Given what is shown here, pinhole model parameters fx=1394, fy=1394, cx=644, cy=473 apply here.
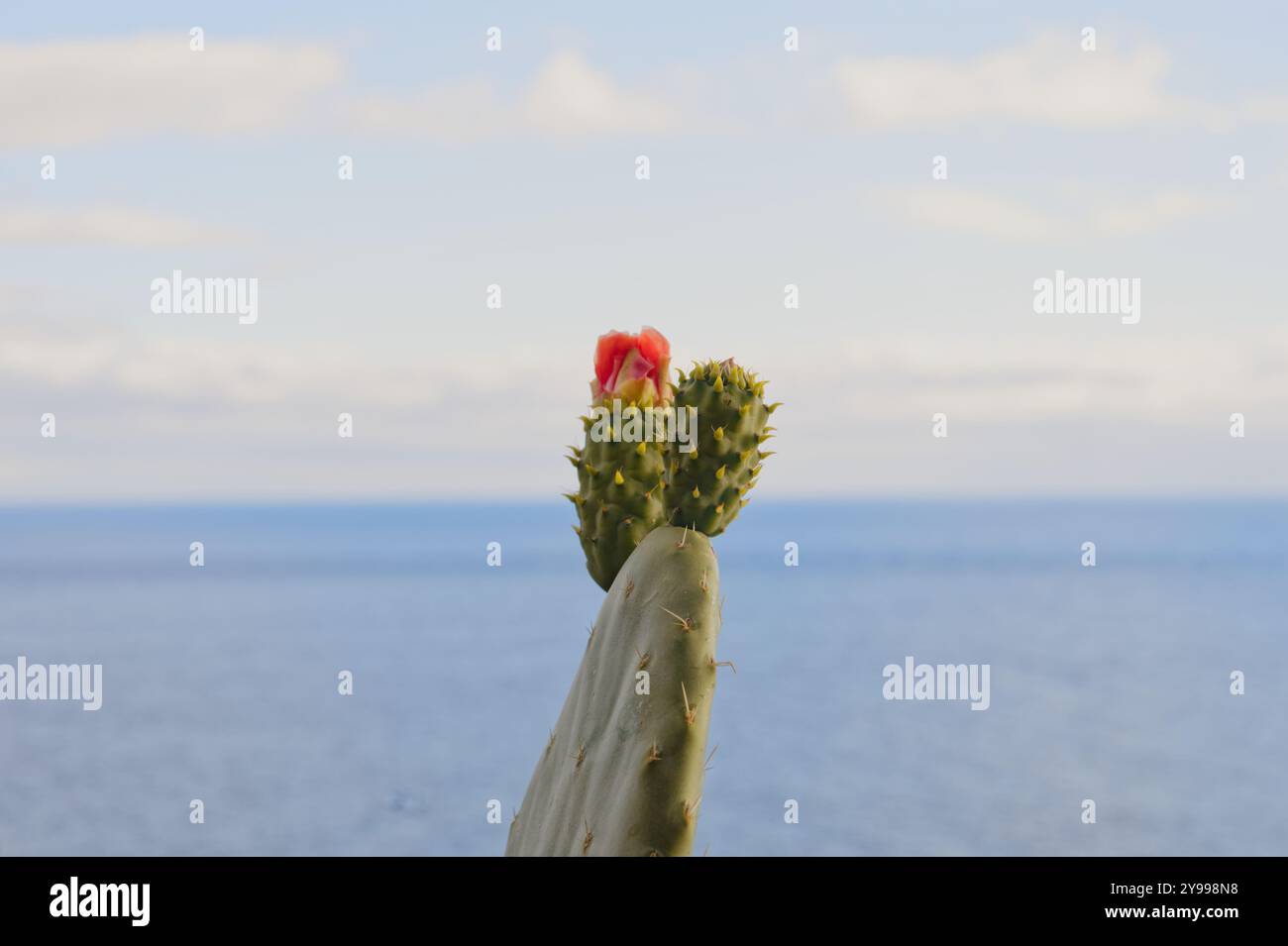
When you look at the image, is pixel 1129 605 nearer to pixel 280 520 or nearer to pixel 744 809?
pixel 744 809

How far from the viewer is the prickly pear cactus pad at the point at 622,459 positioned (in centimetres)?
262

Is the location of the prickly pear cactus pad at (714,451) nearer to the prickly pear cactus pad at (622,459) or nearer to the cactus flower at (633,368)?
the prickly pear cactus pad at (622,459)

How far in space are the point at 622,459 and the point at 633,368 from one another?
22 cm

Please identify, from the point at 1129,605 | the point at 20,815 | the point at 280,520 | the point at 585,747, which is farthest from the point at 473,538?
the point at 585,747

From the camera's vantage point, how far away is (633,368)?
274cm

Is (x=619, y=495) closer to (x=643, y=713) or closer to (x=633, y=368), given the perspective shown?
(x=633, y=368)

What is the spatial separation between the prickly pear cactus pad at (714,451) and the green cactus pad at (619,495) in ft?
0.25

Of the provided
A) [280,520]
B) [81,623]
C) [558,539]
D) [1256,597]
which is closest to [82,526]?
[280,520]

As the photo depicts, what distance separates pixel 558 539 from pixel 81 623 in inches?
1846
